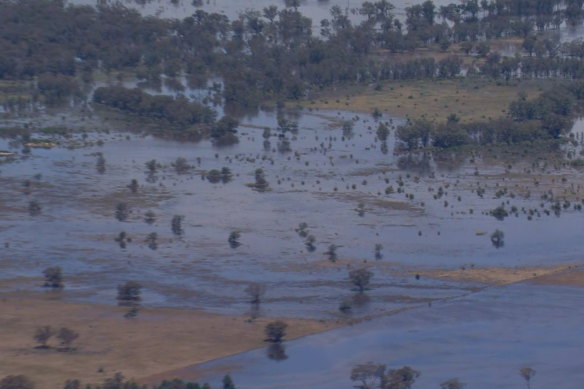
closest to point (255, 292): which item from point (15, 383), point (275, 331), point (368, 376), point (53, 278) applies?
point (275, 331)

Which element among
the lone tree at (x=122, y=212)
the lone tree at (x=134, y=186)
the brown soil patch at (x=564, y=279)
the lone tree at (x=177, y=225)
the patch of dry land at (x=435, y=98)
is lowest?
the brown soil patch at (x=564, y=279)

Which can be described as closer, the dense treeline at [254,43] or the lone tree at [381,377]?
the lone tree at [381,377]

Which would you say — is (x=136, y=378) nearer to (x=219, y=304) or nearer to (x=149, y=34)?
(x=219, y=304)

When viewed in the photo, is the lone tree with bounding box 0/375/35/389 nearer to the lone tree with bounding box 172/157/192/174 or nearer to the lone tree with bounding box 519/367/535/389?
the lone tree with bounding box 519/367/535/389

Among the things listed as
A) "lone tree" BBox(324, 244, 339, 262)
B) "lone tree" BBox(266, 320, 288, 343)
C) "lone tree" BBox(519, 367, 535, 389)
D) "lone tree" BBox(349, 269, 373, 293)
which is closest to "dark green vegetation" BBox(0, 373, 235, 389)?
"lone tree" BBox(266, 320, 288, 343)

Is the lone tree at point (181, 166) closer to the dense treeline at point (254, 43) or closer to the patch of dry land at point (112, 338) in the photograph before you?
the dense treeline at point (254, 43)

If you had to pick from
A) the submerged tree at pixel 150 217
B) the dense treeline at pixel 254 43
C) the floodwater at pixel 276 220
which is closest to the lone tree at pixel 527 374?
the floodwater at pixel 276 220
